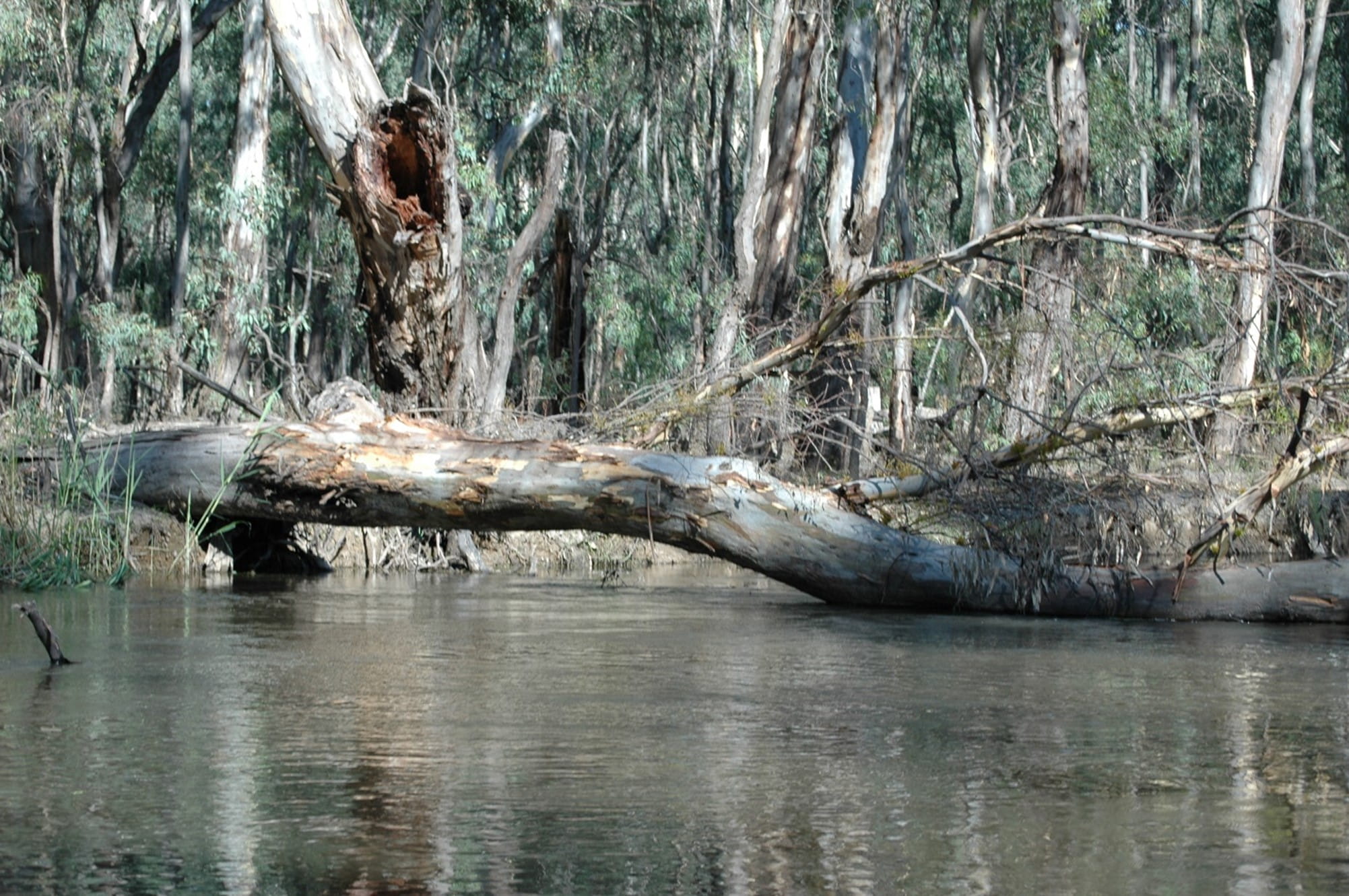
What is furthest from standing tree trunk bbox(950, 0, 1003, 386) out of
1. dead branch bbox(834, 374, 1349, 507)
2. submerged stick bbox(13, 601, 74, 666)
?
submerged stick bbox(13, 601, 74, 666)

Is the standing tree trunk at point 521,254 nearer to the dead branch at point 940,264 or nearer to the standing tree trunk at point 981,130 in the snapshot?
the standing tree trunk at point 981,130

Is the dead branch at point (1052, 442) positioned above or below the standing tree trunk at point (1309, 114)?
below

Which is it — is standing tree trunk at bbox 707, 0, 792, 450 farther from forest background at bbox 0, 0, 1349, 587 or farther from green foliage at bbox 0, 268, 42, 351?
green foliage at bbox 0, 268, 42, 351

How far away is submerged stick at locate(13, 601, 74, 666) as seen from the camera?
478cm

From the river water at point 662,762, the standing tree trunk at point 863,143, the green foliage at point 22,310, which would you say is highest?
the standing tree trunk at point 863,143

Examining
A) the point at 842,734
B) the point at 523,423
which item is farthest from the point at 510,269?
the point at 842,734

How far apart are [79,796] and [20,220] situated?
20735 mm

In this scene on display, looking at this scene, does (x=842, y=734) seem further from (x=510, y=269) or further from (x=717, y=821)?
(x=510, y=269)

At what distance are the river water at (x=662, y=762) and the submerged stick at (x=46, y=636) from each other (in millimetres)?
75

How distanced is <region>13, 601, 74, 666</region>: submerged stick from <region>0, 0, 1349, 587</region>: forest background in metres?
4.12

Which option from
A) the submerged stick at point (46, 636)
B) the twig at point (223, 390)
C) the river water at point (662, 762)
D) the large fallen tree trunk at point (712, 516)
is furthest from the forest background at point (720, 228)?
the submerged stick at point (46, 636)

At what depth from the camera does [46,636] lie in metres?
4.88

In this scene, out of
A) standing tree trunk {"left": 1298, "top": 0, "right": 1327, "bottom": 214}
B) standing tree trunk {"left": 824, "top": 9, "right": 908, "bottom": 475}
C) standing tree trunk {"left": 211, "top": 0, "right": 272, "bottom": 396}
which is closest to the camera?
standing tree trunk {"left": 824, "top": 9, "right": 908, "bottom": 475}

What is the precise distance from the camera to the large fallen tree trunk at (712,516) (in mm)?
7531
